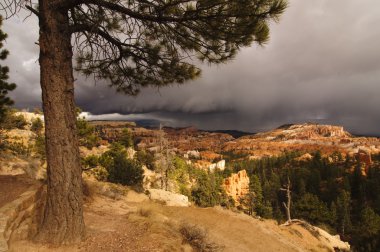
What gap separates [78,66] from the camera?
326 inches

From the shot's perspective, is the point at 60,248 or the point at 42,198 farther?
the point at 42,198

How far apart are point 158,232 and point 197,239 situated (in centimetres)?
96

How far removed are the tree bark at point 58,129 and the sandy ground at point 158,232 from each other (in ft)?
1.30

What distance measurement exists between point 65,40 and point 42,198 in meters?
3.61

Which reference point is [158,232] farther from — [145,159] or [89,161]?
[145,159]

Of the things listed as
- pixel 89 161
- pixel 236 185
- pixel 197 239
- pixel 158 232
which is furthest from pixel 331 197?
pixel 158 232

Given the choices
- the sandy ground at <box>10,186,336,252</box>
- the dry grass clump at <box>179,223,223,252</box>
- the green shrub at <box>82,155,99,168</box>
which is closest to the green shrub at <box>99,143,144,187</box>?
the green shrub at <box>82,155,99,168</box>

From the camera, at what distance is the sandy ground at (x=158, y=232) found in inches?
229

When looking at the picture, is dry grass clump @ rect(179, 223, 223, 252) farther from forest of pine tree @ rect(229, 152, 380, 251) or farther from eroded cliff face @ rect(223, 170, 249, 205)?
eroded cliff face @ rect(223, 170, 249, 205)

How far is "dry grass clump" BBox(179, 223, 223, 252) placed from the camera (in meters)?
6.88

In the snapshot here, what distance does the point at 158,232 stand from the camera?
22.1 feet

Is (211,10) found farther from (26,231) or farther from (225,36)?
(26,231)

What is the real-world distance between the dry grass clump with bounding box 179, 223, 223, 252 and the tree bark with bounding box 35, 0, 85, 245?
8.82 ft

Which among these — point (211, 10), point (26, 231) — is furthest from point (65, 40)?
point (26, 231)
